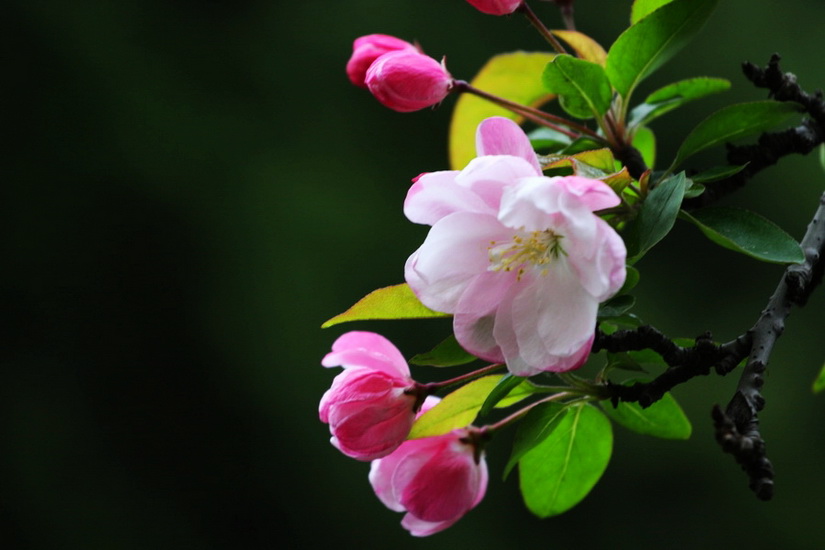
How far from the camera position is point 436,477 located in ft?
1.92

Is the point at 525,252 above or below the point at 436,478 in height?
above

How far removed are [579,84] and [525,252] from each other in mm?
178

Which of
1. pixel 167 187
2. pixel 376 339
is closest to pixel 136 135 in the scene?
pixel 167 187

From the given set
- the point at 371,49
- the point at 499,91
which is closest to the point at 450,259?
the point at 371,49

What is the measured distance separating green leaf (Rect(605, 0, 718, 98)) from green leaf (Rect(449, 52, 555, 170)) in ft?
0.44

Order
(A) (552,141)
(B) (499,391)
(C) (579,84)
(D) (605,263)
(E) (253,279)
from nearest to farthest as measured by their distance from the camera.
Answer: (D) (605,263)
(B) (499,391)
(C) (579,84)
(A) (552,141)
(E) (253,279)

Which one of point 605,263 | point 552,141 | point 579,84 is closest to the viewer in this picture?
point 605,263

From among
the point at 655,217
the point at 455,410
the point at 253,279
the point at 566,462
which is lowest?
the point at 253,279

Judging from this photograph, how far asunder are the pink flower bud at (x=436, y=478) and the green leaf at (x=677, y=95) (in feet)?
1.01

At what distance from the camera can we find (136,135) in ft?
9.71

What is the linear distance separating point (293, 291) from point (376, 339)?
2284 millimetres

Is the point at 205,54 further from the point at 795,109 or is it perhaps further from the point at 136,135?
the point at 795,109

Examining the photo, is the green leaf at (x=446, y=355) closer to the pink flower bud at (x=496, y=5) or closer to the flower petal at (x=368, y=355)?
the flower petal at (x=368, y=355)

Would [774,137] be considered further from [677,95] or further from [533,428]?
[533,428]
